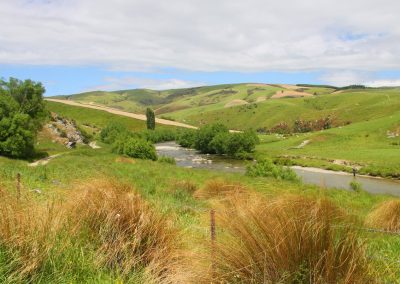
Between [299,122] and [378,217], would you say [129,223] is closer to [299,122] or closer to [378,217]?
[378,217]

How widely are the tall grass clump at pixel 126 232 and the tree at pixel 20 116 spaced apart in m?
51.2

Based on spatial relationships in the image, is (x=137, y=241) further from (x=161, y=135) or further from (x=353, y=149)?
(x=161, y=135)

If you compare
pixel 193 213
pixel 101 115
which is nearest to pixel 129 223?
pixel 193 213

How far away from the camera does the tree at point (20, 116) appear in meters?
53.6

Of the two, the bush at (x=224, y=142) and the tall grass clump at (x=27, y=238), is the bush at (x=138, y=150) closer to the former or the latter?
the bush at (x=224, y=142)

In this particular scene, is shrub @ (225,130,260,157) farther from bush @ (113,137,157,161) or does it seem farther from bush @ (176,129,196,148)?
bush @ (176,129,196,148)

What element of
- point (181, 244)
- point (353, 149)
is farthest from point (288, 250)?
point (353, 149)

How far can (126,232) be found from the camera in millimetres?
6242

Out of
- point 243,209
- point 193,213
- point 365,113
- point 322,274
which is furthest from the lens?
point 365,113

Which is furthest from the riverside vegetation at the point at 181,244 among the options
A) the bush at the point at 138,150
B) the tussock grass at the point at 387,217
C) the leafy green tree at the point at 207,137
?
the leafy green tree at the point at 207,137

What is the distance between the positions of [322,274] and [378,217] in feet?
23.9

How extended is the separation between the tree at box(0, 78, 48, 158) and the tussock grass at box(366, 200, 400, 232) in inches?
1974

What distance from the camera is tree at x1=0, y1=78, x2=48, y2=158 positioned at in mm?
53584

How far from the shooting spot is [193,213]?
35.3 ft
